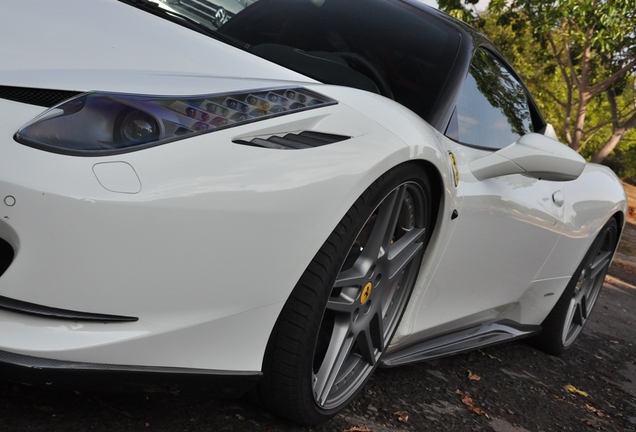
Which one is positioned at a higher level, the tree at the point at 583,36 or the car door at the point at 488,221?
the tree at the point at 583,36

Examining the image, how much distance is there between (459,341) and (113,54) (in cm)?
203

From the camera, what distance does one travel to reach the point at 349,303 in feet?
8.21

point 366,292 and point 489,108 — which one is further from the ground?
point 489,108

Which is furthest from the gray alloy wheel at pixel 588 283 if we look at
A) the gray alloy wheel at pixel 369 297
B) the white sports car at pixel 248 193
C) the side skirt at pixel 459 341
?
the gray alloy wheel at pixel 369 297

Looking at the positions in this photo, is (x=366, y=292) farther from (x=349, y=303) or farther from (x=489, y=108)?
(x=489, y=108)

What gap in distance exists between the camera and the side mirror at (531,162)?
9.85 ft

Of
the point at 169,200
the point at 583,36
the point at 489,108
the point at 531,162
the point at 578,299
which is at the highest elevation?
the point at 583,36

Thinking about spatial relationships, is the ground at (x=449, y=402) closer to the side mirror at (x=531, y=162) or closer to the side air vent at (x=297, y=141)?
the side air vent at (x=297, y=141)

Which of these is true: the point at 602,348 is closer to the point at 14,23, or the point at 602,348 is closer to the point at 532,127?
the point at 532,127

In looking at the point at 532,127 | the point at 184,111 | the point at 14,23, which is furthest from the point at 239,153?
the point at 532,127

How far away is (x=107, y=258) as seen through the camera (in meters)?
1.79

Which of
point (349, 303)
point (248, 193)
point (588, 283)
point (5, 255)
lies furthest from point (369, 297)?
point (588, 283)

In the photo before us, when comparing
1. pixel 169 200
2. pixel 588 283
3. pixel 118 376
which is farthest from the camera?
pixel 588 283

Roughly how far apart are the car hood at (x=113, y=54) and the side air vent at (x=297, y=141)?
183 mm
